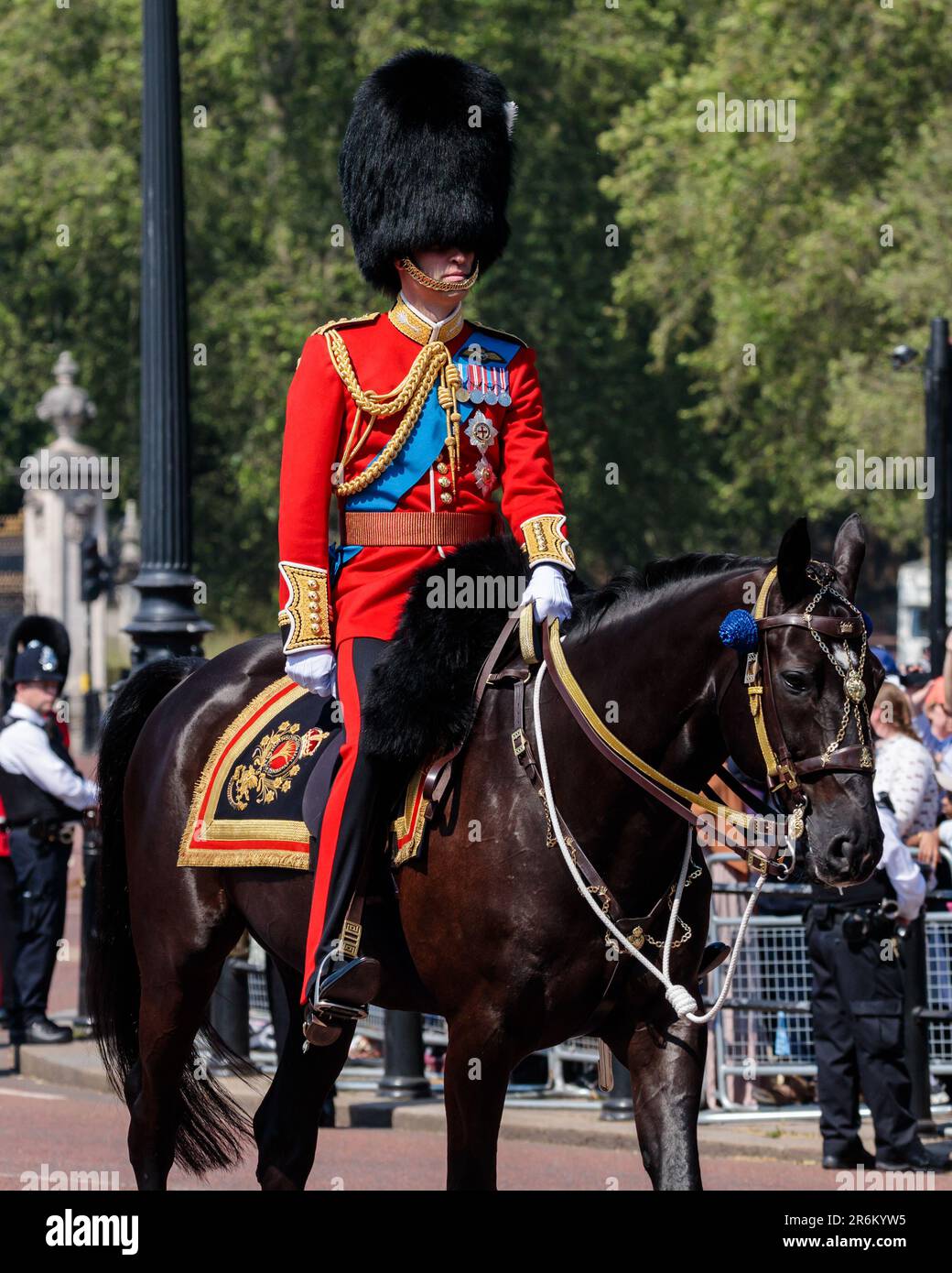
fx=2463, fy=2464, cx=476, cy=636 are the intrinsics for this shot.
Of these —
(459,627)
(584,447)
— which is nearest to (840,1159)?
(459,627)

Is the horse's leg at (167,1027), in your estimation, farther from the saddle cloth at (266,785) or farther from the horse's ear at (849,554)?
the horse's ear at (849,554)

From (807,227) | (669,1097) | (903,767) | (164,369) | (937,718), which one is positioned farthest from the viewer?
(807,227)

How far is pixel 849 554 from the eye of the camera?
→ 5.46 m

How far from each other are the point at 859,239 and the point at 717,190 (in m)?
2.99

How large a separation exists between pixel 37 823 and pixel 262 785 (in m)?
6.68

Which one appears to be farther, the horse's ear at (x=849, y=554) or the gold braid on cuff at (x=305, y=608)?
the gold braid on cuff at (x=305, y=608)

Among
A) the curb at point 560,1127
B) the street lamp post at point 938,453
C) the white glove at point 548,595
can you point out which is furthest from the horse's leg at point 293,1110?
the street lamp post at point 938,453

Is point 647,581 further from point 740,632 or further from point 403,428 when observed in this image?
point 403,428

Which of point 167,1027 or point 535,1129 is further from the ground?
point 167,1027

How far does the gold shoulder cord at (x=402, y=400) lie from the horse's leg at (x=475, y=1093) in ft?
4.78

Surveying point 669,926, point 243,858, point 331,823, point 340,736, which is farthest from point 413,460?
point 669,926

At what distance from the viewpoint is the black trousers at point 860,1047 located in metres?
9.23

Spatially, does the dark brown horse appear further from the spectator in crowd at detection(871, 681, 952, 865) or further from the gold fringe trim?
the spectator in crowd at detection(871, 681, 952, 865)

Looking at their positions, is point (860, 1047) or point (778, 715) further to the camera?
point (860, 1047)
